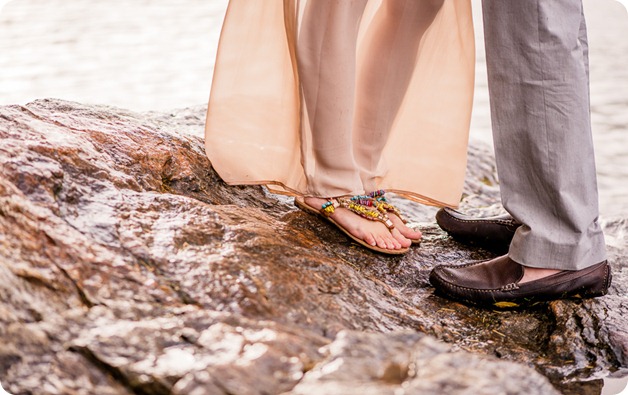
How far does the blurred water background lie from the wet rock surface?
2.51m

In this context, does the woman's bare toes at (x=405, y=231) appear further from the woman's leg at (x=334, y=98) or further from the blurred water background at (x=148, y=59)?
the blurred water background at (x=148, y=59)

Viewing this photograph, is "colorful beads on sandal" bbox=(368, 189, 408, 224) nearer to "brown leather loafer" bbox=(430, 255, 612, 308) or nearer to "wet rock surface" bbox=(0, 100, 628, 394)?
"wet rock surface" bbox=(0, 100, 628, 394)

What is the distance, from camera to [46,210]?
1.99 meters

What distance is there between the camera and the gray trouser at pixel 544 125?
86.0 inches

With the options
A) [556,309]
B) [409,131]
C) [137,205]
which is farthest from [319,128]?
[556,309]

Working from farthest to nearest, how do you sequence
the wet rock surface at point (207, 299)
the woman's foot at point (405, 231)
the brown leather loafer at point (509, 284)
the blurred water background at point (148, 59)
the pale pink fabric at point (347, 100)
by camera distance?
the blurred water background at point (148, 59) < the woman's foot at point (405, 231) < the pale pink fabric at point (347, 100) < the brown leather loafer at point (509, 284) < the wet rock surface at point (207, 299)

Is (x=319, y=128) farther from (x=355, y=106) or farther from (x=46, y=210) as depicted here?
(x=46, y=210)

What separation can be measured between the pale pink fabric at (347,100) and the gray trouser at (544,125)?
438 millimetres

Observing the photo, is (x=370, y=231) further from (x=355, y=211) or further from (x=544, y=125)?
(x=544, y=125)

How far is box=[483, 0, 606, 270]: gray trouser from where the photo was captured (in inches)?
86.0

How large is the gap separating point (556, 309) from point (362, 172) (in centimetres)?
80

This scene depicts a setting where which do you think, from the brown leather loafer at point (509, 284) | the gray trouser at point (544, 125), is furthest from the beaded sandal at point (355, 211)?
the gray trouser at point (544, 125)

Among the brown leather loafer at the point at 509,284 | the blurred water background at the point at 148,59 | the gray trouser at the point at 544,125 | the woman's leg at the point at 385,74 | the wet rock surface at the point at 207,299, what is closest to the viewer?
the wet rock surface at the point at 207,299

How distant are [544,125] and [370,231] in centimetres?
68
